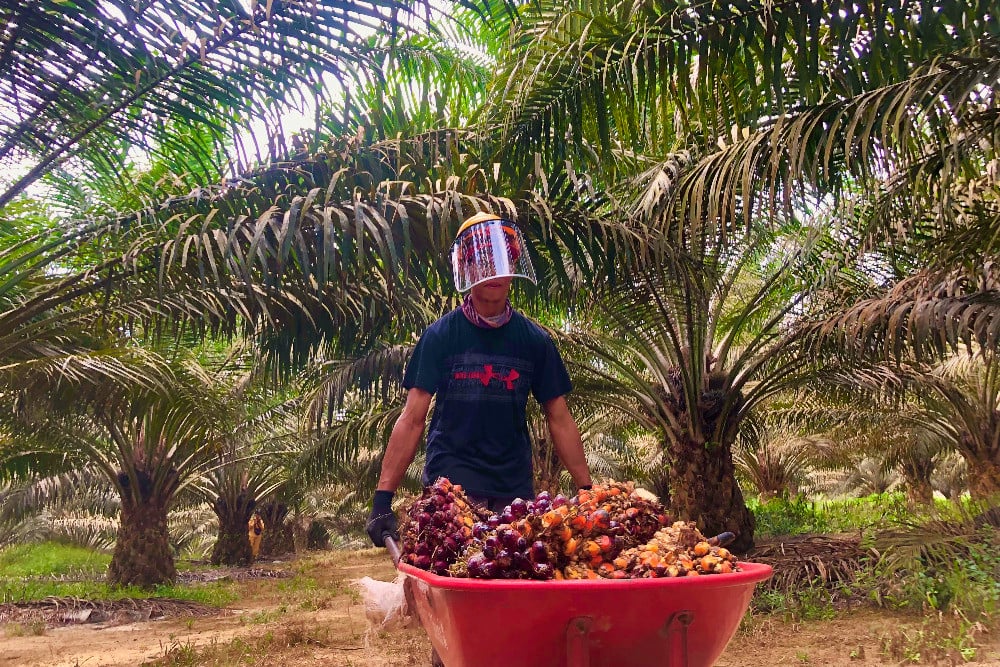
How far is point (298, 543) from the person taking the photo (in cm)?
2958

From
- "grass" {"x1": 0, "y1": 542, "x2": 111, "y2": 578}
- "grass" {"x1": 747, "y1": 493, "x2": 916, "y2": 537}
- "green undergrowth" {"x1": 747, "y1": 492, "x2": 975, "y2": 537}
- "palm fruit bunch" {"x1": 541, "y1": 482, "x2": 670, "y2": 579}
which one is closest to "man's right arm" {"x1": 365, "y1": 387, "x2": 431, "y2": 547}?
"palm fruit bunch" {"x1": 541, "y1": 482, "x2": 670, "y2": 579}

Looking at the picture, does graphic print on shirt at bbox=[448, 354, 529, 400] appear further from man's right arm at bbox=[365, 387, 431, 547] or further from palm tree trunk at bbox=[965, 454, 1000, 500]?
palm tree trunk at bbox=[965, 454, 1000, 500]

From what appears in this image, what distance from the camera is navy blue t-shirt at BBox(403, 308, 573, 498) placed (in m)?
3.32

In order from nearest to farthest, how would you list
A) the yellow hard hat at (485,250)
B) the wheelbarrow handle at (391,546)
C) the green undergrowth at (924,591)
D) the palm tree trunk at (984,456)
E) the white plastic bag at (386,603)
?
the wheelbarrow handle at (391,546), the white plastic bag at (386,603), the yellow hard hat at (485,250), the green undergrowth at (924,591), the palm tree trunk at (984,456)

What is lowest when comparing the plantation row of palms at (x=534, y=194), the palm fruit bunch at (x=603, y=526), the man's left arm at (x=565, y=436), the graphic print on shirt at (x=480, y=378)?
the palm fruit bunch at (x=603, y=526)

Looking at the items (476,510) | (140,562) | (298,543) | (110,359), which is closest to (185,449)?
(140,562)

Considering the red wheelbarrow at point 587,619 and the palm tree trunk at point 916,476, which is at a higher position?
the red wheelbarrow at point 587,619

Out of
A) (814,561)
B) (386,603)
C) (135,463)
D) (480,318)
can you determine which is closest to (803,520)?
(814,561)

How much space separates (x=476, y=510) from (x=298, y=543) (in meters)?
→ 28.8

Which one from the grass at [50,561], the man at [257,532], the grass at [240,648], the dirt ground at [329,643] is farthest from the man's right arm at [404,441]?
the man at [257,532]

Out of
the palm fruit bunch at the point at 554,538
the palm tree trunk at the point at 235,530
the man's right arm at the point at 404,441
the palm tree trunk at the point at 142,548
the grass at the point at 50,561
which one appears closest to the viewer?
the palm fruit bunch at the point at 554,538

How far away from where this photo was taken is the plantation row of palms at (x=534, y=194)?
4.81m

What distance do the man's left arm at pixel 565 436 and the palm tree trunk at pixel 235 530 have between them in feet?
59.0

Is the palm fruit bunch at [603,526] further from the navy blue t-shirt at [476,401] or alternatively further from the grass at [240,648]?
the grass at [240,648]
